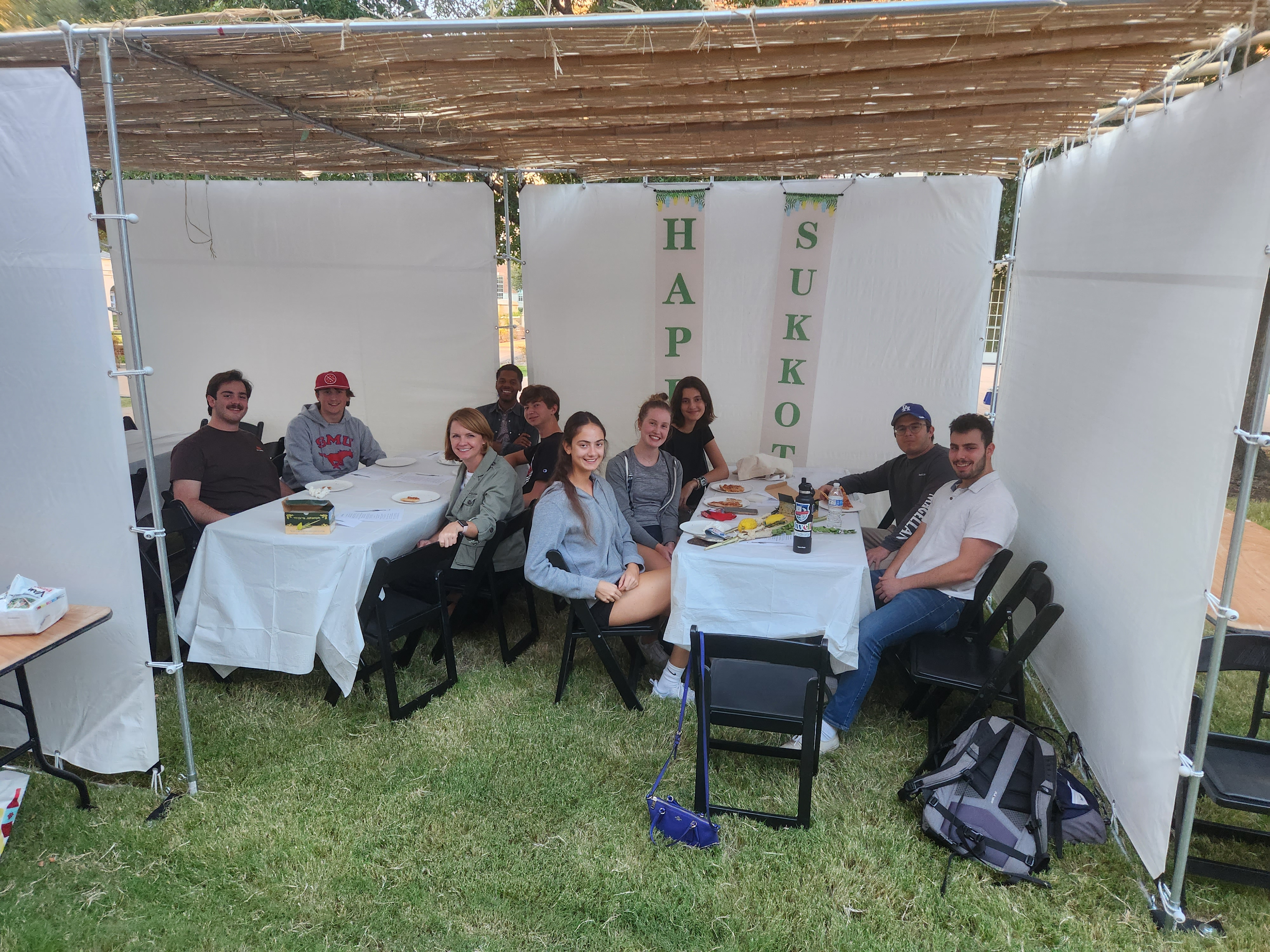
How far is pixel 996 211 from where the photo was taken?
5371mm

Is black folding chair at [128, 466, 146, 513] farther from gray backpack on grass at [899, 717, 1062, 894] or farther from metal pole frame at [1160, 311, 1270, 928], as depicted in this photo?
metal pole frame at [1160, 311, 1270, 928]

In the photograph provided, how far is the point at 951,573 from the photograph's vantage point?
322 cm

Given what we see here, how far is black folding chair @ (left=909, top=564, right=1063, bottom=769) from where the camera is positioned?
2.78 metres

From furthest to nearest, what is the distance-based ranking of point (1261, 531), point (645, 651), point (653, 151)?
point (653, 151)
point (1261, 531)
point (645, 651)

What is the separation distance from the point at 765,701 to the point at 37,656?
7.31ft

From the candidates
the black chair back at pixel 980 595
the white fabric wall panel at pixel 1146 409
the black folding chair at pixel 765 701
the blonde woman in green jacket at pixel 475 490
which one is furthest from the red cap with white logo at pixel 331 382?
the white fabric wall panel at pixel 1146 409

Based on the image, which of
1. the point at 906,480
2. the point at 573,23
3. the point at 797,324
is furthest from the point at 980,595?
the point at 797,324

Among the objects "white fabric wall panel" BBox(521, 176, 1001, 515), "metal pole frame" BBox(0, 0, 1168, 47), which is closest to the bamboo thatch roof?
"metal pole frame" BBox(0, 0, 1168, 47)

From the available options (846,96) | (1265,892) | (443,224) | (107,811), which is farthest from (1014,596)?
(443,224)

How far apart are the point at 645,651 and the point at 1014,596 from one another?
1659 mm

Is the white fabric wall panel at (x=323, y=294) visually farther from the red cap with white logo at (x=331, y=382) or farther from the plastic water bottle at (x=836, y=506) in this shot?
the plastic water bottle at (x=836, y=506)

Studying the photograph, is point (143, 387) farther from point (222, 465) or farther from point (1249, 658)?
point (1249, 658)

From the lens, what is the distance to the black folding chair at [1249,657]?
2.56m

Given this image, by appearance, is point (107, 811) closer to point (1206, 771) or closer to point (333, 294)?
point (1206, 771)
